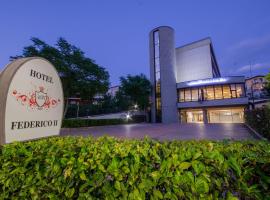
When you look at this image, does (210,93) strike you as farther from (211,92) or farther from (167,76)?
(167,76)

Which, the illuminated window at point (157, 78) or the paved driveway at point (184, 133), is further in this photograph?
the illuminated window at point (157, 78)

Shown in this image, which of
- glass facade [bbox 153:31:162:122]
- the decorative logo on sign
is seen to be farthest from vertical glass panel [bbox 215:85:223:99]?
the decorative logo on sign

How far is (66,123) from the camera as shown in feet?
70.0

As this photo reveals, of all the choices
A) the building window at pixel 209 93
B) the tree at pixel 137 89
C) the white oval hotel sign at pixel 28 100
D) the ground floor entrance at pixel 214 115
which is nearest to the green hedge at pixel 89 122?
the tree at pixel 137 89

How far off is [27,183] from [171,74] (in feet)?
116

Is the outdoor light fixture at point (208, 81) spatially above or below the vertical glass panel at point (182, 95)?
above

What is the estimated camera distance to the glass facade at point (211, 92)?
103ft

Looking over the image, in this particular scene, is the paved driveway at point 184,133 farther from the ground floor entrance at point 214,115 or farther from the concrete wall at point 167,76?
the concrete wall at point 167,76

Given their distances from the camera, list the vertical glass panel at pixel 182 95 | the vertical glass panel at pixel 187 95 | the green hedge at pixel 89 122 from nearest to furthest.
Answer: the green hedge at pixel 89 122, the vertical glass panel at pixel 187 95, the vertical glass panel at pixel 182 95

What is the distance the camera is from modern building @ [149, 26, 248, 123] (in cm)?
3166

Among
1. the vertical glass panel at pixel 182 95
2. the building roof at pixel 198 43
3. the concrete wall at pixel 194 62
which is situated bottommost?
the vertical glass panel at pixel 182 95

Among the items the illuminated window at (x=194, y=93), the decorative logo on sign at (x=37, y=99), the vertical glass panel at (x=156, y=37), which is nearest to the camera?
the decorative logo on sign at (x=37, y=99)

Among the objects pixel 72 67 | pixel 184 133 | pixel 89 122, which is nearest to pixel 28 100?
pixel 184 133

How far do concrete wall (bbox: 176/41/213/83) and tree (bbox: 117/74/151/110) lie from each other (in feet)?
30.3
